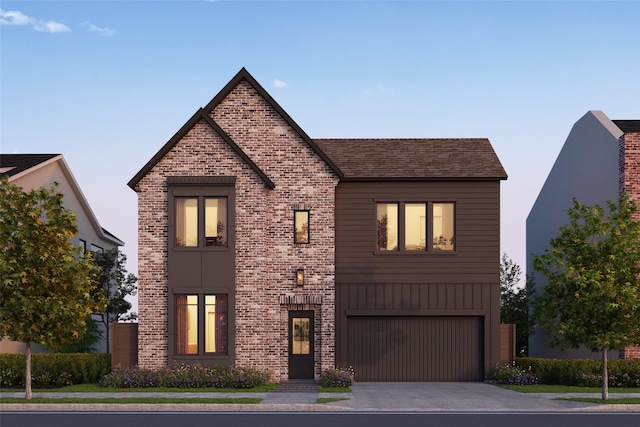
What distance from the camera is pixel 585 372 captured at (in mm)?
26078

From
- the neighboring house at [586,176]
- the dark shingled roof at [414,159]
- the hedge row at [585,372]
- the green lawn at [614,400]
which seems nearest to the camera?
the green lawn at [614,400]

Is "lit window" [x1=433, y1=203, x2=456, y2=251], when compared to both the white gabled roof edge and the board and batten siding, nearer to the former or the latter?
the board and batten siding

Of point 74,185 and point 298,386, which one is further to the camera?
point 74,185

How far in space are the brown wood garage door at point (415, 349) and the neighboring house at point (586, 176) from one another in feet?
14.1

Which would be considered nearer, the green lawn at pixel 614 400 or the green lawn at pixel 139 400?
the green lawn at pixel 139 400

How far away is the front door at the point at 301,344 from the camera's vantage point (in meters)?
27.4

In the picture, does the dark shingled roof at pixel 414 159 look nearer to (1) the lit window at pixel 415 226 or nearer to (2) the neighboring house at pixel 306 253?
(2) the neighboring house at pixel 306 253

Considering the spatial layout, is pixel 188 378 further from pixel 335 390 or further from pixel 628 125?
pixel 628 125

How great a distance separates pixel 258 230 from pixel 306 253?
211cm

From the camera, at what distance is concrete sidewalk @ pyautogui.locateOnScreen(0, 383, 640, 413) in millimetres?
19953

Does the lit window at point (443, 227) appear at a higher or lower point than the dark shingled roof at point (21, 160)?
lower

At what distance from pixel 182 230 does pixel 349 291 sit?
6.77 m

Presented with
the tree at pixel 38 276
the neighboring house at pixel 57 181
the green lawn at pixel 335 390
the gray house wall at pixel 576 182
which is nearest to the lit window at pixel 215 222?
the tree at pixel 38 276

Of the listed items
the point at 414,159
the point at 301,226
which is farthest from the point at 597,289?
the point at 301,226
